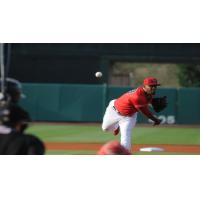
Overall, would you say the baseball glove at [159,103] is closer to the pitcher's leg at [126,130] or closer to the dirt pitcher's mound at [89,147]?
the pitcher's leg at [126,130]

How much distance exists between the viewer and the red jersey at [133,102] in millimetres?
9586

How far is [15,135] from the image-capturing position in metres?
3.78

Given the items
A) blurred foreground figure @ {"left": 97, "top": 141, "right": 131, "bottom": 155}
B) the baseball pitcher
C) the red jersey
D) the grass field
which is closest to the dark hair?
blurred foreground figure @ {"left": 97, "top": 141, "right": 131, "bottom": 155}

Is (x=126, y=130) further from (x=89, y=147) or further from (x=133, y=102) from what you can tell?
(x=89, y=147)

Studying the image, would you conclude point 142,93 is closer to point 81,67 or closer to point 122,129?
point 122,129

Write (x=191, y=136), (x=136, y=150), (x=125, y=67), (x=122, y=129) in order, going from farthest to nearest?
(x=125, y=67) → (x=191, y=136) → (x=136, y=150) → (x=122, y=129)

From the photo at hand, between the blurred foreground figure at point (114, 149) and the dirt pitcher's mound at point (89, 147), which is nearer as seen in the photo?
the blurred foreground figure at point (114, 149)

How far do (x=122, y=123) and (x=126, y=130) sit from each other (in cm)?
31

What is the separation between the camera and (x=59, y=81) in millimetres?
25250

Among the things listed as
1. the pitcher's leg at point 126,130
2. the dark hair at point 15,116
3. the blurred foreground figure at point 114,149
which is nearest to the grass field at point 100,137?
the pitcher's leg at point 126,130

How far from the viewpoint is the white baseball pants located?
30.7 ft

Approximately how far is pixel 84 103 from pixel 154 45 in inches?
168

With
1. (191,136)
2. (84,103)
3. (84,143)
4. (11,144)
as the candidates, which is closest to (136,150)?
(84,143)

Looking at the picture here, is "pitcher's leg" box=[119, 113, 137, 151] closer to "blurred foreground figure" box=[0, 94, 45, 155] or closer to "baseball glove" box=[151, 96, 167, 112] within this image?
"baseball glove" box=[151, 96, 167, 112]
